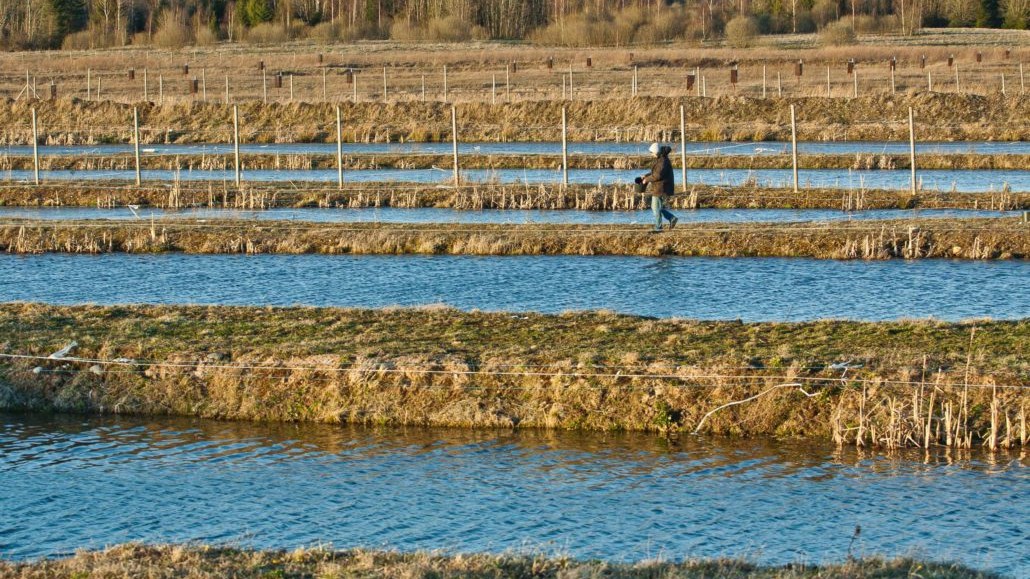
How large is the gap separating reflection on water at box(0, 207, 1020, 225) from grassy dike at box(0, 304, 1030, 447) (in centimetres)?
1419

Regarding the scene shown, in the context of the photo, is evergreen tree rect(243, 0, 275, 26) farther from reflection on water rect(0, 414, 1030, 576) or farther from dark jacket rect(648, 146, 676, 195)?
reflection on water rect(0, 414, 1030, 576)

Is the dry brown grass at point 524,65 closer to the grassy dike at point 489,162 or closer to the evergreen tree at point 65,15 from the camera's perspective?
the evergreen tree at point 65,15

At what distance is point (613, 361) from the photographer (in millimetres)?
19203

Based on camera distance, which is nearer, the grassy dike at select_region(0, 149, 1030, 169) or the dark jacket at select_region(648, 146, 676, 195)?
the dark jacket at select_region(648, 146, 676, 195)

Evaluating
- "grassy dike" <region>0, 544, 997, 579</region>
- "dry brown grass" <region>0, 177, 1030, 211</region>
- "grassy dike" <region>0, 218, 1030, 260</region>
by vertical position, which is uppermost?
"dry brown grass" <region>0, 177, 1030, 211</region>

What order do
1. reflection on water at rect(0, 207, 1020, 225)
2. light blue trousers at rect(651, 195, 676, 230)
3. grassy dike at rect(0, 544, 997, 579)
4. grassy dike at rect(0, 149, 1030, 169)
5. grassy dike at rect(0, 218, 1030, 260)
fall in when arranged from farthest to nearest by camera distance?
grassy dike at rect(0, 149, 1030, 169), reflection on water at rect(0, 207, 1020, 225), light blue trousers at rect(651, 195, 676, 230), grassy dike at rect(0, 218, 1030, 260), grassy dike at rect(0, 544, 997, 579)

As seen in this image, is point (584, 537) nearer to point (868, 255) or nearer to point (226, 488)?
point (226, 488)

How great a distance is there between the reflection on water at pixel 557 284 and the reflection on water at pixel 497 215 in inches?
204

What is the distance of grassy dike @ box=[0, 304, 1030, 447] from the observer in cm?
1770

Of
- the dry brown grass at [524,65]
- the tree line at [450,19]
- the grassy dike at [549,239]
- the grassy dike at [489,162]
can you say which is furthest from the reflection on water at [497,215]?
the tree line at [450,19]

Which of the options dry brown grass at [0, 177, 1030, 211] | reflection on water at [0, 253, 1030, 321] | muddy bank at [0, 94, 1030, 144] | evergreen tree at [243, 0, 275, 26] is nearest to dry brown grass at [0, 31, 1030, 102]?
muddy bank at [0, 94, 1030, 144]

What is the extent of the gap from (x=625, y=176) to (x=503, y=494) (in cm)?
3133

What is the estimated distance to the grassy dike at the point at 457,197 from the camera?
37.8 metres

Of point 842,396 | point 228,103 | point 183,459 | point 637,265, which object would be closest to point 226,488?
point 183,459
